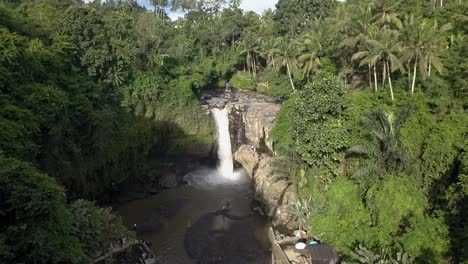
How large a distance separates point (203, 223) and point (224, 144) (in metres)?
14.3

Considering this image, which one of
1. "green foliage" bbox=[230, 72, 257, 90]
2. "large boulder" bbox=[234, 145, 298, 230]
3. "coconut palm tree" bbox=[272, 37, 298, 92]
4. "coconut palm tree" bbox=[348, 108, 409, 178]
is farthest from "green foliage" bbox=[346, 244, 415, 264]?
"green foliage" bbox=[230, 72, 257, 90]

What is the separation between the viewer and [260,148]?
43.2 meters

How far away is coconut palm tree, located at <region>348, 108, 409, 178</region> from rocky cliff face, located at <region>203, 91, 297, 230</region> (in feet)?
28.1

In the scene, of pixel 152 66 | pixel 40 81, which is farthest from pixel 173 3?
pixel 40 81

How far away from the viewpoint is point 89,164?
33406mm

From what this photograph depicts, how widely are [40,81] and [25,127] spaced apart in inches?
278

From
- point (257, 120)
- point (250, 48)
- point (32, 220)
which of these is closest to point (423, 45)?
point (257, 120)

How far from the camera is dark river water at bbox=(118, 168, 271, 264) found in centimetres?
2817

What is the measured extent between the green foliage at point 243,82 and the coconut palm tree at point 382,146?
39.0 meters

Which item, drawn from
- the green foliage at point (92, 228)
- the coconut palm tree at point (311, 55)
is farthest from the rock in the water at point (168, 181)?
the coconut palm tree at point (311, 55)

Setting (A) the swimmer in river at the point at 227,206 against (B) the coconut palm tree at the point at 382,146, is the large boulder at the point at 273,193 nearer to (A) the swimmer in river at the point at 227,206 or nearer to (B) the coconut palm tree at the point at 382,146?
(A) the swimmer in river at the point at 227,206

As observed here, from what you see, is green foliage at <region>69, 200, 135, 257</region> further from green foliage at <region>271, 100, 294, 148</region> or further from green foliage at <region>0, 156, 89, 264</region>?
green foliage at <region>271, 100, 294, 148</region>

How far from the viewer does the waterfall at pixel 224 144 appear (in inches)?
1709

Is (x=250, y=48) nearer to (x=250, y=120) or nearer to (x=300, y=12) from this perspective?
(x=300, y=12)
